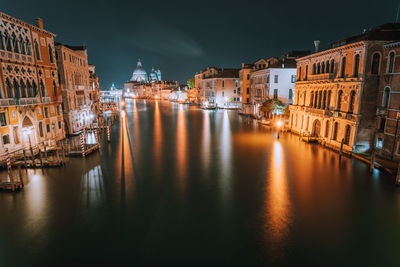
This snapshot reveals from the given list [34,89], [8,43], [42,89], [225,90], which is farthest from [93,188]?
[225,90]

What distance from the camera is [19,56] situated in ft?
71.2

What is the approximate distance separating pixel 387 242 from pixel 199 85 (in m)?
87.8

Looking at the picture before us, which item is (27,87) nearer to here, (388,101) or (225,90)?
(388,101)

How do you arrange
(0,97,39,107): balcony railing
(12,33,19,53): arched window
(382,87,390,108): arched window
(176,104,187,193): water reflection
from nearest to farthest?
(176,104,187,193): water reflection < (0,97,39,107): balcony railing < (382,87,390,108): arched window < (12,33,19,53): arched window

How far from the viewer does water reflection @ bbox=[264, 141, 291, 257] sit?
34.1 feet

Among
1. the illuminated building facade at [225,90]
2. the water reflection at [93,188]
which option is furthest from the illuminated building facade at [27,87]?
the illuminated building facade at [225,90]

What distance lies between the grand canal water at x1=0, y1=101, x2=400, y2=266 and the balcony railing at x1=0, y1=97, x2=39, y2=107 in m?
6.57

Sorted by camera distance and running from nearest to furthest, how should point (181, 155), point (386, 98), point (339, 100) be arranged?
1. point (386, 98)
2. point (181, 155)
3. point (339, 100)

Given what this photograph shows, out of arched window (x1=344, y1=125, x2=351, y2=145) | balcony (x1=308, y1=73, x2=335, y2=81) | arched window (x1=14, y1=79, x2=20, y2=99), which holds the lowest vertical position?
arched window (x1=344, y1=125, x2=351, y2=145)

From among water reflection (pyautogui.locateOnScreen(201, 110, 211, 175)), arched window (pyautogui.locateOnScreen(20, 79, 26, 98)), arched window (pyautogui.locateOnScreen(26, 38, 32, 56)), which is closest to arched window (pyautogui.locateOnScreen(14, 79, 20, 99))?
arched window (pyautogui.locateOnScreen(20, 79, 26, 98))

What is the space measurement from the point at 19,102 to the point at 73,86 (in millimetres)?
13109

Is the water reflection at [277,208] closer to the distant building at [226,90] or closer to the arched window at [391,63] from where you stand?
the arched window at [391,63]

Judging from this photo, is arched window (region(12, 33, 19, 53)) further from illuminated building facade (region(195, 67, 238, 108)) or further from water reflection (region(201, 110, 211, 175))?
illuminated building facade (region(195, 67, 238, 108))

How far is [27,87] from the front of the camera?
2289cm
